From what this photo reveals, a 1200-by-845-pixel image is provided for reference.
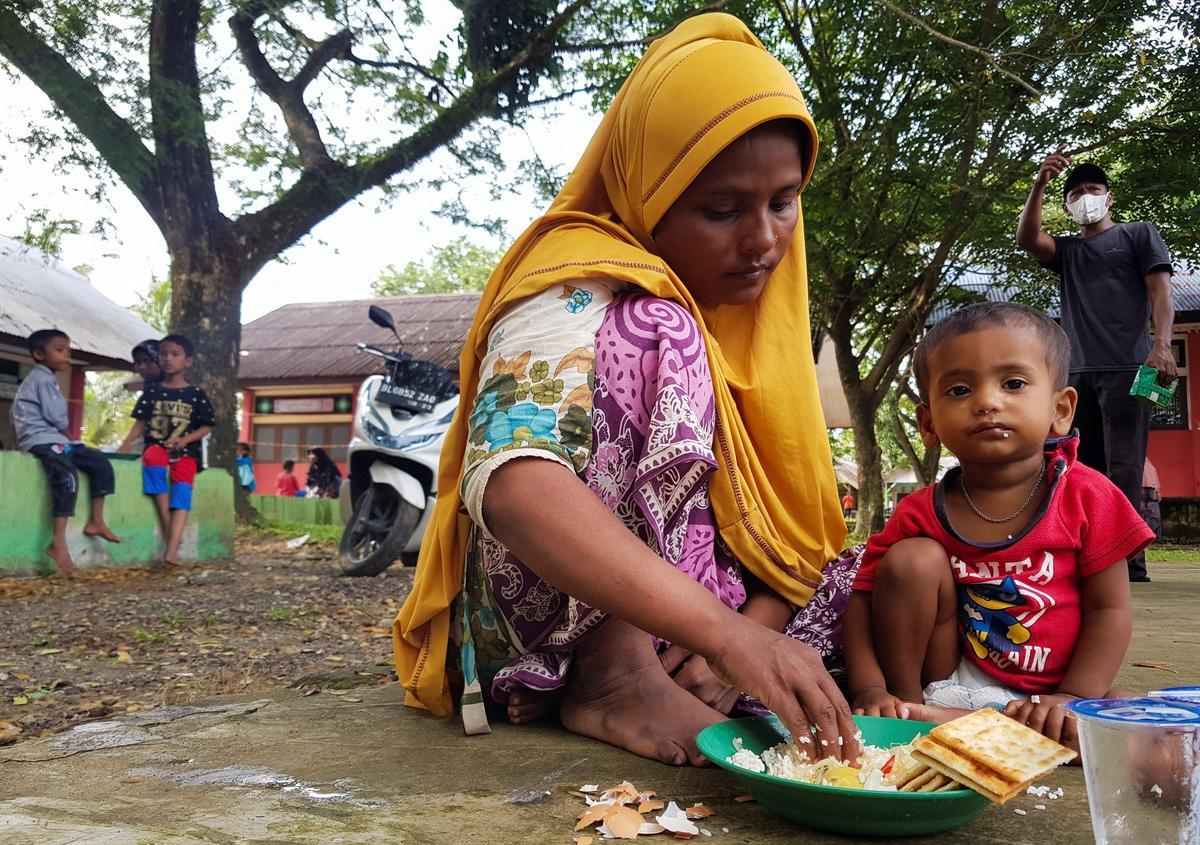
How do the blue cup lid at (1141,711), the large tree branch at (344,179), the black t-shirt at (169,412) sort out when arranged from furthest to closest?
1. the large tree branch at (344,179)
2. the black t-shirt at (169,412)
3. the blue cup lid at (1141,711)

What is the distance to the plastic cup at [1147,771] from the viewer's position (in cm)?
97

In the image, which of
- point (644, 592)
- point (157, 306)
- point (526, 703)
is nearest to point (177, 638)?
point (526, 703)

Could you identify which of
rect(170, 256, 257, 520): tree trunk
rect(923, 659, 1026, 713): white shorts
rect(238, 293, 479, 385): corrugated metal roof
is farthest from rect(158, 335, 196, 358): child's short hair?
rect(238, 293, 479, 385): corrugated metal roof

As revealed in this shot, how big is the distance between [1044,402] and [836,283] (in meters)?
9.36

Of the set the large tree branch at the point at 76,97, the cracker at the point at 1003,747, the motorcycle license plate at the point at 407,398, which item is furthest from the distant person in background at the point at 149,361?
the cracker at the point at 1003,747

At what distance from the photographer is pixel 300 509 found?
15070mm

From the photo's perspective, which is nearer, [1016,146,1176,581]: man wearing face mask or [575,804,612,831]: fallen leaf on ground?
[575,804,612,831]: fallen leaf on ground

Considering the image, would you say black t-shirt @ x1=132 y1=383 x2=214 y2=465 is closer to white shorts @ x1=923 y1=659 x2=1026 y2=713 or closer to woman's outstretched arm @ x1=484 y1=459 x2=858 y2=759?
woman's outstretched arm @ x1=484 y1=459 x2=858 y2=759

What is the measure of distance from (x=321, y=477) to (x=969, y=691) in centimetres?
1776

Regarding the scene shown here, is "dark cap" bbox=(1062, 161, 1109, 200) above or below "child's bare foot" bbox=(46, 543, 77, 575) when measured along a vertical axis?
above

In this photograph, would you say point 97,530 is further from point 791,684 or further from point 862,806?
point 862,806

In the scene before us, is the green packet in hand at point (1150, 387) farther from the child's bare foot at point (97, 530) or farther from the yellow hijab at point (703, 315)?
the child's bare foot at point (97, 530)

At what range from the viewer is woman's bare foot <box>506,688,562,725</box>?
Answer: 1.83 m

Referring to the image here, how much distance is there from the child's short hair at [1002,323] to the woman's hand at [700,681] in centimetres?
68
